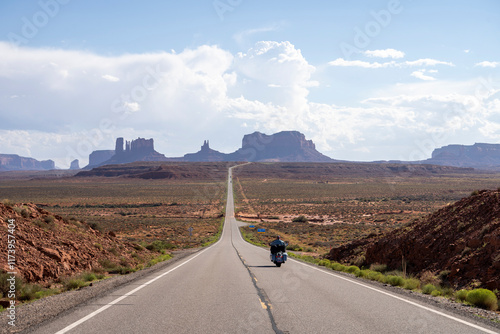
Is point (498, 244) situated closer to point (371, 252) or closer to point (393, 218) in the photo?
point (371, 252)

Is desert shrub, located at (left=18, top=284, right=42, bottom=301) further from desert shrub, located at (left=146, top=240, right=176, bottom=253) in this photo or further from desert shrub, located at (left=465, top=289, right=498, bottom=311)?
desert shrub, located at (left=146, top=240, right=176, bottom=253)

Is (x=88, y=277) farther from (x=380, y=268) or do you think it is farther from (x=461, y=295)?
(x=380, y=268)

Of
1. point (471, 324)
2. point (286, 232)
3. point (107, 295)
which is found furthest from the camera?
point (286, 232)

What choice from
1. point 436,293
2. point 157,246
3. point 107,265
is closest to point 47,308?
point 107,265

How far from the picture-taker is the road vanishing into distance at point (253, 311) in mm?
7043

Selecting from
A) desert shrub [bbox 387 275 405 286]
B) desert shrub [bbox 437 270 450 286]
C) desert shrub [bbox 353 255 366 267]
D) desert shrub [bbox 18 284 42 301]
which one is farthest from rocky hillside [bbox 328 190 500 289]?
desert shrub [bbox 18 284 42 301]

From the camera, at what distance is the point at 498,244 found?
485 inches

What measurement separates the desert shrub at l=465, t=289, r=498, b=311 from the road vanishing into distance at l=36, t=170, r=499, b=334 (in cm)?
135

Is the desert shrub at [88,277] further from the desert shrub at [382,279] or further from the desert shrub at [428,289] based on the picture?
the desert shrub at [428,289]

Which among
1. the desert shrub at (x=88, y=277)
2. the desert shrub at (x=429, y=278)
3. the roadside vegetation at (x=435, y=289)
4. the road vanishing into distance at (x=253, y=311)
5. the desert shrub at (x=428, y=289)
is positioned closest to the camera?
the road vanishing into distance at (x=253, y=311)

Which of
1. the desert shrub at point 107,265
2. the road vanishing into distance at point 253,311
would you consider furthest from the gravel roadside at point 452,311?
the desert shrub at point 107,265

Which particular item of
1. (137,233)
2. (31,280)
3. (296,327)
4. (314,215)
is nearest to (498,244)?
(296,327)

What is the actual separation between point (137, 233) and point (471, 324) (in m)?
43.3

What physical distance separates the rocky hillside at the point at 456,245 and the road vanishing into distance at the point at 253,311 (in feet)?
10.4
